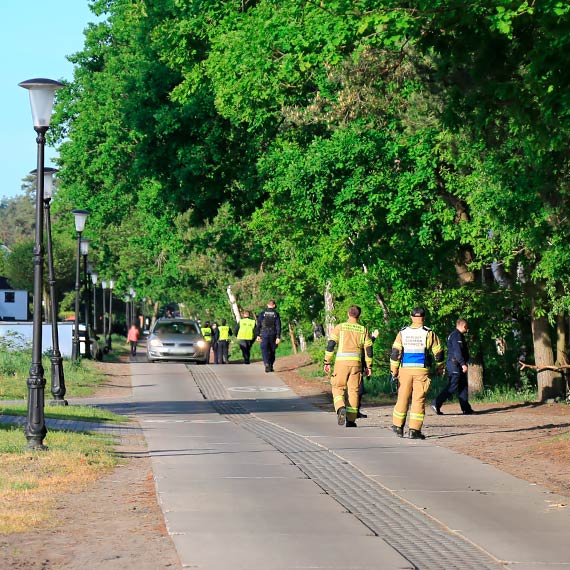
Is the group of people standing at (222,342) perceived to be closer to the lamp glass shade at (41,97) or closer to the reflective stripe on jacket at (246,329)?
the reflective stripe on jacket at (246,329)

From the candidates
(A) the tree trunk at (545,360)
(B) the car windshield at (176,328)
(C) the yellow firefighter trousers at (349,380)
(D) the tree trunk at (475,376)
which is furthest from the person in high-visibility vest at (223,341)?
(C) the yellow firefighter trousers at (349,380)

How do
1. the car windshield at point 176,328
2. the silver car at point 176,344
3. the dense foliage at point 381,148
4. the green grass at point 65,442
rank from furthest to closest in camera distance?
the car windshield at point 176,328
the silver car at point 176,344
the green grass at point 65,442
the dense foliage at point 381,148

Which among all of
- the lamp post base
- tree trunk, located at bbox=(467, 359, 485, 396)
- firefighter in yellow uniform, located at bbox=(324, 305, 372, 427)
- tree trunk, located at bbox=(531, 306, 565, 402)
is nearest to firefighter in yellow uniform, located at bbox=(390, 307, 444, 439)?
firefighter in yellow uniform, located at bbox=(324, 305, 372, 427)

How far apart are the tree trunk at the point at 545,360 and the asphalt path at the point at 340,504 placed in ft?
26.7

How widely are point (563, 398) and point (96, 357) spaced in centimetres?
2145

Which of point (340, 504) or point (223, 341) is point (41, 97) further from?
point (223, 341)

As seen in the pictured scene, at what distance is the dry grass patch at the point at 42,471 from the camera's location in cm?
1011

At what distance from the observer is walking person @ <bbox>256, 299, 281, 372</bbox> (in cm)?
3534

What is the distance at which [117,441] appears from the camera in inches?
662

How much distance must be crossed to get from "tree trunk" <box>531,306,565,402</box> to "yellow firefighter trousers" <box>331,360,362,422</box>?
307 inches

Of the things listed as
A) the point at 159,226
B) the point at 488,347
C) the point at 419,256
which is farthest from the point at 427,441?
the point at 159,226

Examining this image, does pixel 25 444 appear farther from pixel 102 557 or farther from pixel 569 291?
pixel 569 291

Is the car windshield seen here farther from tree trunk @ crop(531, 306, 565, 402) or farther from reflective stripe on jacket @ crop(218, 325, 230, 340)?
tree trunk @ crop(531, 306, 565, 402)

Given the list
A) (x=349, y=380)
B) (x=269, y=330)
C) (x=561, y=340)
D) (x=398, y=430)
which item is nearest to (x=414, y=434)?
(x=398, y=430)
